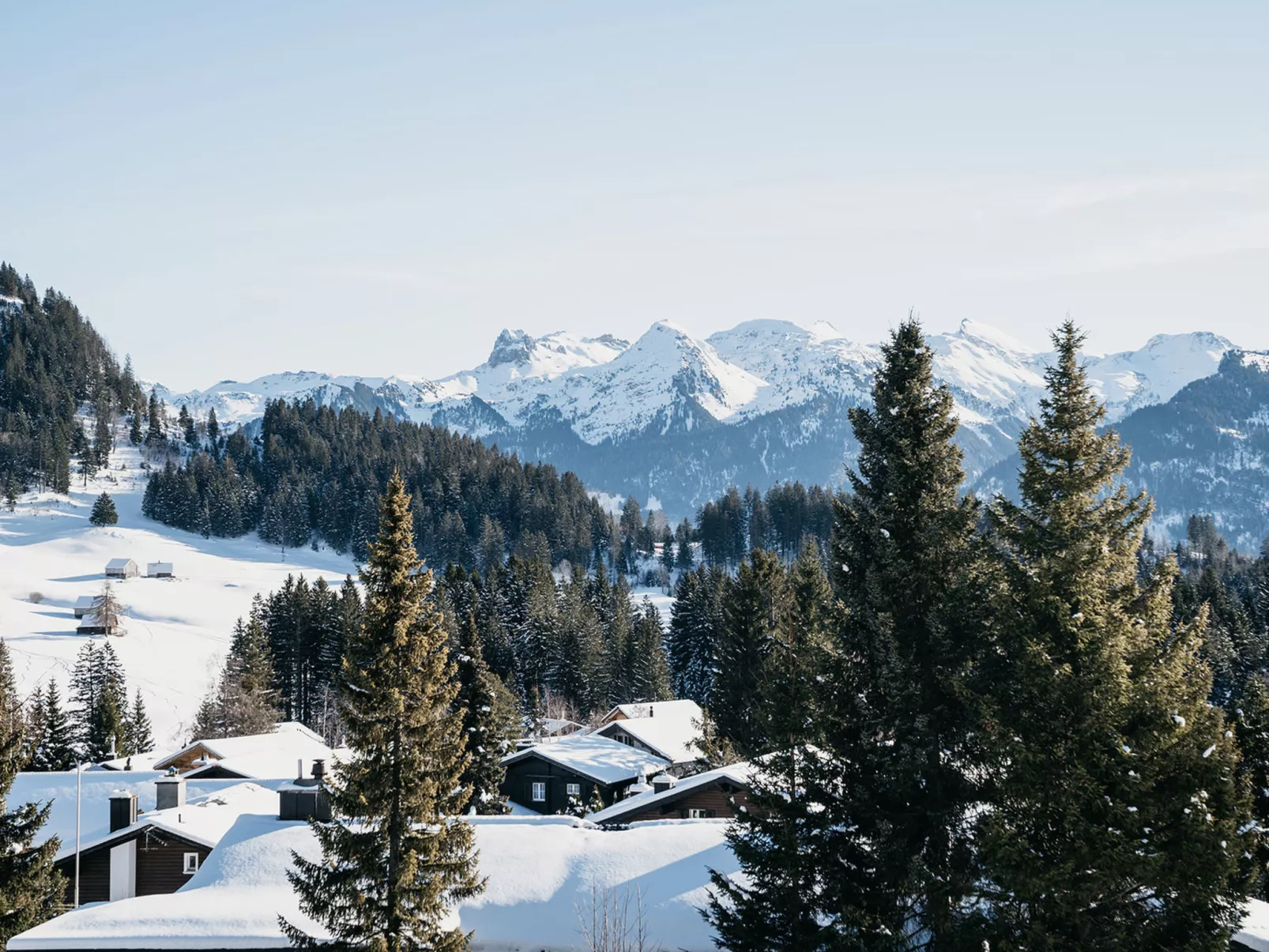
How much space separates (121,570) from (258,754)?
91704 mm

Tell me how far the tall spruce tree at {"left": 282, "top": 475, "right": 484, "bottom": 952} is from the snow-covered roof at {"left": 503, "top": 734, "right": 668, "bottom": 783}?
32.2 m

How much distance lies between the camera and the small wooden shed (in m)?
136

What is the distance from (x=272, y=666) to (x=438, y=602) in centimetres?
1800

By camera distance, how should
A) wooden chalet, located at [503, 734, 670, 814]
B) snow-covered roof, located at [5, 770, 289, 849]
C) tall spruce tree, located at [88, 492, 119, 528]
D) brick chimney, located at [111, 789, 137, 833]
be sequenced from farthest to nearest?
tall spruce tree, located at [88, 492, 119, 528], wooden chalet, located at [503, 734, 670, 814], snow-covered roof, located at [5, 770, 289, 849], brick chimney, located at [111, 789, 137, 833]

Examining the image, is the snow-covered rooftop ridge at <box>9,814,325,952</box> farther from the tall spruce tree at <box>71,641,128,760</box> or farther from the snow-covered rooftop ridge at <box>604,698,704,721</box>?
the tall spruce tree at <box>71,641,128,760</box>

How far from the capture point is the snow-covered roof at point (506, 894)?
84.9 ft

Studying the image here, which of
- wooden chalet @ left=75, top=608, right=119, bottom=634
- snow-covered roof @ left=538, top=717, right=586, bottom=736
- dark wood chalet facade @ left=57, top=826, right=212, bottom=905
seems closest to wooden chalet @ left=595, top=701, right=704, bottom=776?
snow-covered roof @ left=538, top=717, right=586, bottom=736

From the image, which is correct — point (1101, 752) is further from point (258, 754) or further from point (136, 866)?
point (258, 754)

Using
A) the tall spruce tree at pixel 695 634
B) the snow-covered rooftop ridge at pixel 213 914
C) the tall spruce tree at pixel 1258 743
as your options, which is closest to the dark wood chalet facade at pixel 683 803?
the snow-covered rooftop ridge at pixel 213 914

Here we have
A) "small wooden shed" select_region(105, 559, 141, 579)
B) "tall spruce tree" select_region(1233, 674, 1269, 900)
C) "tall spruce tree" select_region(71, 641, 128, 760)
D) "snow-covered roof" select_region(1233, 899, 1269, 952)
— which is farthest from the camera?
"small wooden shed" select_region(105, 559, 141, 579)

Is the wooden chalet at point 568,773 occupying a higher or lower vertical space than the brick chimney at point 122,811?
lower

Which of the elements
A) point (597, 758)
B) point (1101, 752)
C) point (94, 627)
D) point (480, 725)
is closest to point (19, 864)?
point (480, 725)

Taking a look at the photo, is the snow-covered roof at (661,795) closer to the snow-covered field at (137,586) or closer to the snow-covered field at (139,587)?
the snow-covered field at (137,586)

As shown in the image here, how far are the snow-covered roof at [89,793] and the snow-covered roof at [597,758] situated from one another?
14.0 metres
